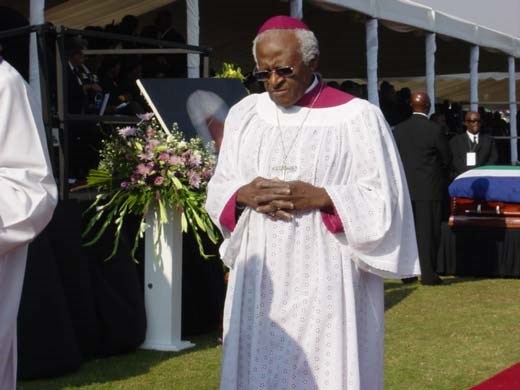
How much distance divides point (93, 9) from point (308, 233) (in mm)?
9282

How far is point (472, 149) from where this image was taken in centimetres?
1499

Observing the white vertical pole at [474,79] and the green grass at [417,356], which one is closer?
the green grass at [417,356]

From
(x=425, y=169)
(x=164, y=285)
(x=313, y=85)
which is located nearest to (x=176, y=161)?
(x=164, y=285)

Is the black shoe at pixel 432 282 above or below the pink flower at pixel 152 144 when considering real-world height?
below

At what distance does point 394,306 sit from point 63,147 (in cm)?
432

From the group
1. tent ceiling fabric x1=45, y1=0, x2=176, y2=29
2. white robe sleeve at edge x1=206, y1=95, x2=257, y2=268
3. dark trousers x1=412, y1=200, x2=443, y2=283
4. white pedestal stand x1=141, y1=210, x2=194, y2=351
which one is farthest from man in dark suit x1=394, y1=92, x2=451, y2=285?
white robe sleeve at edge x1=206, y1=95, x2=257, y2=268

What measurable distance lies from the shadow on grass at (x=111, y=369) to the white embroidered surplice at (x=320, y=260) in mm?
2735

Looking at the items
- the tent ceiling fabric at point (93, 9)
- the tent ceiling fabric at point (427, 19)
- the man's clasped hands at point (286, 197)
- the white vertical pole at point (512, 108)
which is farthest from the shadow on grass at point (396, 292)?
the white vertical pole at point (512, 108)

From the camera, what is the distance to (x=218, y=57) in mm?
19828

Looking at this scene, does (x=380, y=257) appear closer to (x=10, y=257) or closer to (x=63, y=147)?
(x=10, y=257)

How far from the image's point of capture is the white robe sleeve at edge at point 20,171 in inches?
130

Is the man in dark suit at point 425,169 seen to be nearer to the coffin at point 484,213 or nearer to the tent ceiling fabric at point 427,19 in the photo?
the coffin at point 484,213

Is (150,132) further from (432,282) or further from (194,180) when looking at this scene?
(432,282)

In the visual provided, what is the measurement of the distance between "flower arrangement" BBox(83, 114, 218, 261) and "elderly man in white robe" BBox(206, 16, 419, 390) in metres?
3.26
